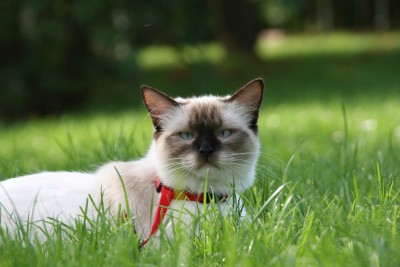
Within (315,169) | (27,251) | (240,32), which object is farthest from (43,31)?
(27,251)

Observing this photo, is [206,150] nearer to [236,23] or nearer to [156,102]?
[156,102]

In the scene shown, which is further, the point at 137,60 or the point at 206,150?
the point at 137,60

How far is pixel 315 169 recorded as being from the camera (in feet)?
14.5

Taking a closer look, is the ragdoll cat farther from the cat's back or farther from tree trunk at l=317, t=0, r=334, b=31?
tree trunk at l=317, t=0, r=334, b=31

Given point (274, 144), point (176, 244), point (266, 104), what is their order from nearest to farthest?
1. point (176, 244)
2. point (274, 144)
3. point (266, 104)

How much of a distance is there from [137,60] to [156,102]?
10.8 m

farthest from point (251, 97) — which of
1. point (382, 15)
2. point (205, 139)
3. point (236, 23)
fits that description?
point (382, 15)

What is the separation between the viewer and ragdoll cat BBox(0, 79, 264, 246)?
3416 millimetres

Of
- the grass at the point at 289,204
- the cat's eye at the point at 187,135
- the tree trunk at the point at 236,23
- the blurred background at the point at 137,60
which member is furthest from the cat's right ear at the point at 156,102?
the tree trunk at the point at 236,23

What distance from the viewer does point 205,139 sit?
3.51 metres

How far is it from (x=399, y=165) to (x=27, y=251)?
2401 mm

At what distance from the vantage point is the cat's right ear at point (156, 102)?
3.64 meters

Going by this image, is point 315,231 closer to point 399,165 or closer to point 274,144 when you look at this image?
point 399,165

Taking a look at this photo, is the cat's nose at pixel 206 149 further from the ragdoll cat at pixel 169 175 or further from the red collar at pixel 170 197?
the red collar at pixel 170 197
